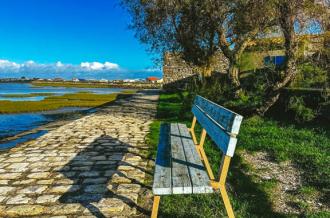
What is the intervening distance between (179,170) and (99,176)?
2.38m

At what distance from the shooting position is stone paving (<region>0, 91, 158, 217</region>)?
15.0 ft

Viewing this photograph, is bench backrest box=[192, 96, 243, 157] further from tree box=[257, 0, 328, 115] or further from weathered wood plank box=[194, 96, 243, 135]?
tree box=[257, 0, 328, 115]

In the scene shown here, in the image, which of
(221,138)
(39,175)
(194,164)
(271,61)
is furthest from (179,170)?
(271,61)

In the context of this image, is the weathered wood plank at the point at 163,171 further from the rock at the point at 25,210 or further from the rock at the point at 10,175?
the rock at the point at 10,175

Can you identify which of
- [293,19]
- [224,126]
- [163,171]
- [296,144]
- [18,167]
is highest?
[293,19]

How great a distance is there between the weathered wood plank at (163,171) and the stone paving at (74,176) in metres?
0.74

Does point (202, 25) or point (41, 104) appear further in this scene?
point (41, 104)

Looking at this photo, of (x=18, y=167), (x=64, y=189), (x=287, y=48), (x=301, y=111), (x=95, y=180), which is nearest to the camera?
(x=64, y=189)

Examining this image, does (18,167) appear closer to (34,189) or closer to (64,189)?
(34,189)

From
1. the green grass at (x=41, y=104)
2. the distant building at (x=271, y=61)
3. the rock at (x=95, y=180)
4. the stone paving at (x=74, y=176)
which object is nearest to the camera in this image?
the stone paving at (x=74, y=176)

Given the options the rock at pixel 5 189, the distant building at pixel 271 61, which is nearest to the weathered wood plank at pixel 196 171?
the rock at pixel 5 189

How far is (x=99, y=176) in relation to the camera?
19.2 feet

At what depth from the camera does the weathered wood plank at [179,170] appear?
336cm

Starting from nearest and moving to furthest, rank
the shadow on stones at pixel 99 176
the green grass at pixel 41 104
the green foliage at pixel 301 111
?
the shadow on stones at pixel 99 176 < the green foliage at pixel 301 111 < the green grass at pixel 41 104
